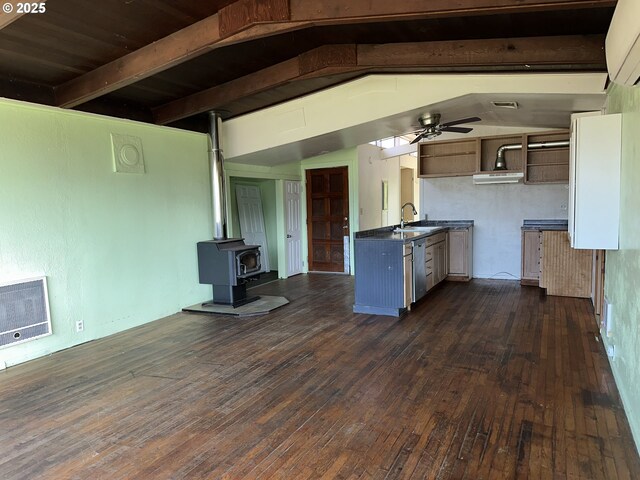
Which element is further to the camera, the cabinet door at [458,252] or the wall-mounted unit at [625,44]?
the cabinet door at [458,252]

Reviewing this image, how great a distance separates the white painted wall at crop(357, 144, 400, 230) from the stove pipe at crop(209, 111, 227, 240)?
9.71 feet

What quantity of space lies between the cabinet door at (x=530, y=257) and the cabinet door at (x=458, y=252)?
0.85 metres

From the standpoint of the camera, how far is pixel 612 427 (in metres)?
2.40

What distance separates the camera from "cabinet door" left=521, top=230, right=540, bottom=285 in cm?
608

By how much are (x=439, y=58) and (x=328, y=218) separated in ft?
14.5

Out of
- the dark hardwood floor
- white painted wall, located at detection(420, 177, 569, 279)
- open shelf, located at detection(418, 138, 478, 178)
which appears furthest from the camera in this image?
open shelf, located at detection(418, 138, 478, 178)

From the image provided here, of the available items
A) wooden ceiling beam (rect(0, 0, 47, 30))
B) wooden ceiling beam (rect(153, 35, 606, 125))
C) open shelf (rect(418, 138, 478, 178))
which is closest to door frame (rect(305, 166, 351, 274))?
open shelf (rect(418, 138, 478, 178))

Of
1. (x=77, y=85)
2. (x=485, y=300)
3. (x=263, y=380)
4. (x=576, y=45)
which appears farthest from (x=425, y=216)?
(x=77, y=85)

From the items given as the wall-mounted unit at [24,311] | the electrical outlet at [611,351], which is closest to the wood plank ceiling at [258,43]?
the wall-mounted unit at [24,311]

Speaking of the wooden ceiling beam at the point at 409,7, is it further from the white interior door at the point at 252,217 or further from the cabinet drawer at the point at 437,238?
the white interior door at the point at 252,217

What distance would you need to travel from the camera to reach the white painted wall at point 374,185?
25.5 ft

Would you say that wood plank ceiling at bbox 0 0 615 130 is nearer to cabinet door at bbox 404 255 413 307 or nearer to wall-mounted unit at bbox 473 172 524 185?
cabinet door at bbox 404 255 413 307

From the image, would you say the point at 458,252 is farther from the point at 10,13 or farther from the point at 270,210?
the point at 10,13

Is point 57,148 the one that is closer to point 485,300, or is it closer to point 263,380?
point 263,380
